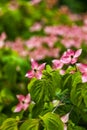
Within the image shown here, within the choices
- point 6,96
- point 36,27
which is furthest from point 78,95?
point 36,27

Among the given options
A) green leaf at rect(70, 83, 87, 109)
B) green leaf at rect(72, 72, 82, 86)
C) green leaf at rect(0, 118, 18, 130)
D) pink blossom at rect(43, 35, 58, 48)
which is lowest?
green leaf at rect(0, 118, 18, 130)

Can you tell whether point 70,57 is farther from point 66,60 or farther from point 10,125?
point 10,125

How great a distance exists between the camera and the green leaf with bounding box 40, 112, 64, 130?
→ 2.09 meters

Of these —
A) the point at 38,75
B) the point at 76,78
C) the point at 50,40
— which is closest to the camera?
the point at 76,78

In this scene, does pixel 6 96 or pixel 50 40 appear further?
pixel 50 40

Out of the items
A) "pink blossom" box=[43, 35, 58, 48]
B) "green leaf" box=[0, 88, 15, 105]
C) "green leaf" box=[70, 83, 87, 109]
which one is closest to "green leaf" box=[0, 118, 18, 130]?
"green leaf" box=[70, 83, 87, 109]

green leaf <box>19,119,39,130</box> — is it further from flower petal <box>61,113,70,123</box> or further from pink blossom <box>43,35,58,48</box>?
pink blossom <box>43,35,58,48</box>

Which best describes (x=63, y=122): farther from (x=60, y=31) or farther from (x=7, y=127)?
(x=60, y=31)

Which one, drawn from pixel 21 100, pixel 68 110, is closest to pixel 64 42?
pixel 21 100

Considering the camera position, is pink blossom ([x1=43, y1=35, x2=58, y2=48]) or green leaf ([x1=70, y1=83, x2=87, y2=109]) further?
pink blossom ([x1=43, y1=35, x2=58, y2=48])

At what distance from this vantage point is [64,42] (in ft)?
14.1

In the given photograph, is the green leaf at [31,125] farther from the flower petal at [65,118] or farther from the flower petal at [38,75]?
the flower petal at [38,75]

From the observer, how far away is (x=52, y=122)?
82.7 inches

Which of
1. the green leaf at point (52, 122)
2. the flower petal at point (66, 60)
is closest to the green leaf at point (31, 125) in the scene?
the green leaf at point (52, 122)
